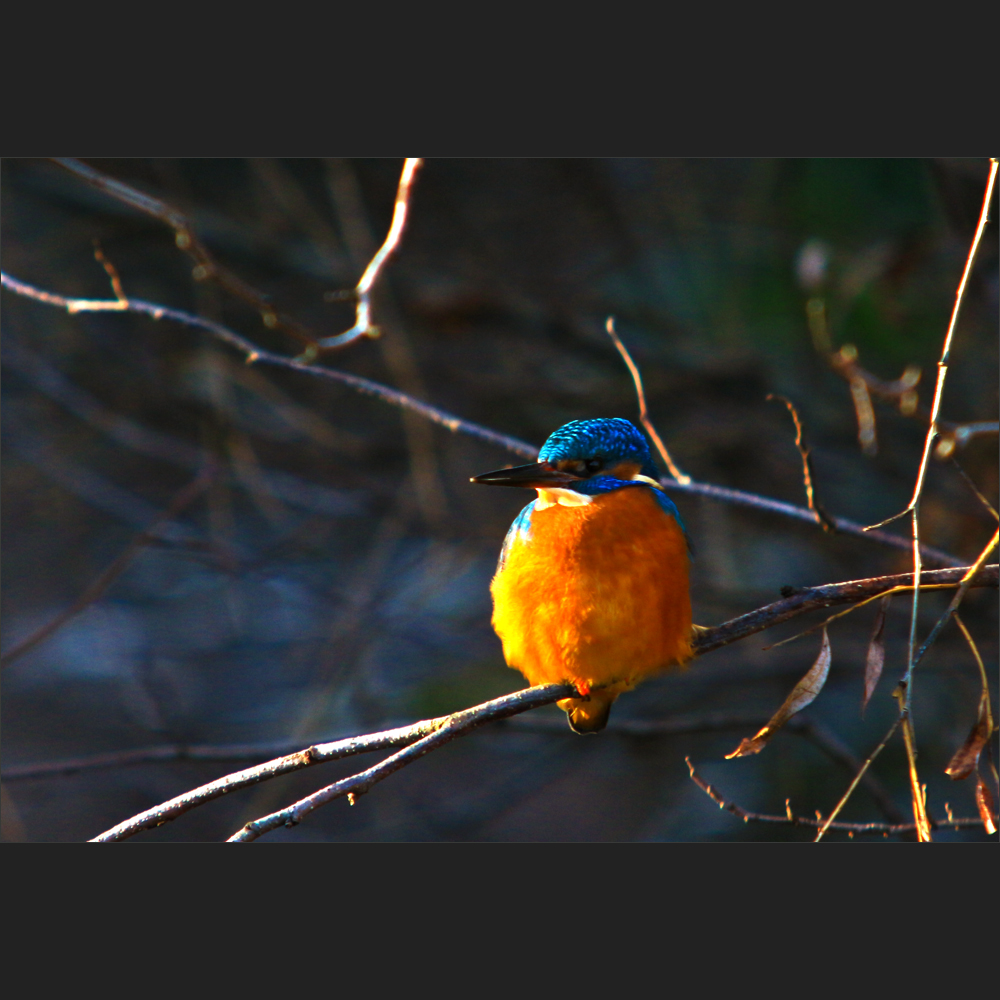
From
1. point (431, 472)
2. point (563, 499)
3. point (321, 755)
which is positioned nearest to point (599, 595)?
point (563, 499)

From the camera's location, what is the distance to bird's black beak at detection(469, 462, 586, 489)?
4.86 feet

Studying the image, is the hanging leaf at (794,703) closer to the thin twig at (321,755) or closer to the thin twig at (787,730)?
the thin twig at (321,755)

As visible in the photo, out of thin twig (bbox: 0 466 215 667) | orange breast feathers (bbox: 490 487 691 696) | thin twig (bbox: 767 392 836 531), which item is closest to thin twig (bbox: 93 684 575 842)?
orange breast feathers (bbox: 490 487 691 696)

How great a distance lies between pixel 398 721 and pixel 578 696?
5.49 ft

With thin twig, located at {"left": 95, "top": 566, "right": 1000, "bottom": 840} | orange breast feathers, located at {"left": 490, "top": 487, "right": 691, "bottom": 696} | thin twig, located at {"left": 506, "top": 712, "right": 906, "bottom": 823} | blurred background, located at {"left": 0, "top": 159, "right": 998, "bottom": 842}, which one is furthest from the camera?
blurred background, located at {"left": 0, "top": 159, "right": 998, "bottom": 842}

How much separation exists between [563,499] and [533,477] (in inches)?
5.5

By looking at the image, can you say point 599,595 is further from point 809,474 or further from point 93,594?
point 93,594

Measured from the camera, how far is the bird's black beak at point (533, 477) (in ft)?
4.86

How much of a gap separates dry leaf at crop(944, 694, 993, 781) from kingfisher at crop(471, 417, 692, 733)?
1.47 feet

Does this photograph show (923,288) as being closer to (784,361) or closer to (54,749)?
(784,361)

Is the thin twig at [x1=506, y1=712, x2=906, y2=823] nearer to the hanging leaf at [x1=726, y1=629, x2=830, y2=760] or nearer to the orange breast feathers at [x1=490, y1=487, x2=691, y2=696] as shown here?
the orange breast feathers at [x1=490, y1=487, x2=691, y2=696]

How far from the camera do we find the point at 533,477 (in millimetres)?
1574

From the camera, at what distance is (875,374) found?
3.00 metres

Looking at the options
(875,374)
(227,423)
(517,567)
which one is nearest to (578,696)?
(517,567)
